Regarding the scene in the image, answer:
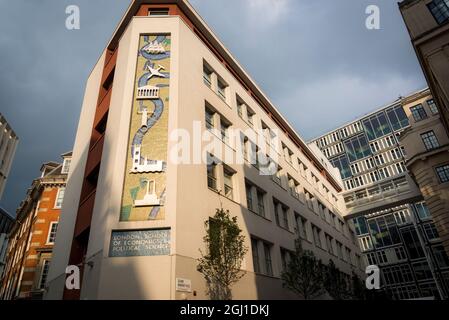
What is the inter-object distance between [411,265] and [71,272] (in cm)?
7795

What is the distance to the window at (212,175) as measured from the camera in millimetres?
18316

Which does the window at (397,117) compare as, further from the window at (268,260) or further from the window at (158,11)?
the window at (158,11)

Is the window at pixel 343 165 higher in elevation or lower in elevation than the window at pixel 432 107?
higher

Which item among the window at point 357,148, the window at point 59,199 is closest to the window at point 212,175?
the window at point 59,199

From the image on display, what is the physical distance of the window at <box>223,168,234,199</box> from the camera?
Answer: 1962cm

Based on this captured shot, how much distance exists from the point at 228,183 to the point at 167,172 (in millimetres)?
5835

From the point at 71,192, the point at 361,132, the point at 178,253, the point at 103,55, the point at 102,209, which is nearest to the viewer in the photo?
the point at 178,253

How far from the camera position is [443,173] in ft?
117

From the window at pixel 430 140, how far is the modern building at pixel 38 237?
148 ft

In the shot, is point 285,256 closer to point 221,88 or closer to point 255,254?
point 255,254

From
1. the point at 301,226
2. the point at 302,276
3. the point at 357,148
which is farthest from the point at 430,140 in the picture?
the point at 357,148

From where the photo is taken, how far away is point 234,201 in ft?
63.4

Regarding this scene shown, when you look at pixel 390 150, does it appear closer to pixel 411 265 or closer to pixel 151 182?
pixel 411 265
